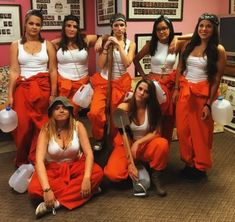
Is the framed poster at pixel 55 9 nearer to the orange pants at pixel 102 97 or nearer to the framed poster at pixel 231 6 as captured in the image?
the orange pants at pixel 102 97

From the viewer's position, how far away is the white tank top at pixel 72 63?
2.81m

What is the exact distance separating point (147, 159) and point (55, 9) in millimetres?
2558

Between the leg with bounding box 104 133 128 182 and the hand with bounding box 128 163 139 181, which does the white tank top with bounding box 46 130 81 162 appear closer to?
the leg with bounding box 104 133 128 182

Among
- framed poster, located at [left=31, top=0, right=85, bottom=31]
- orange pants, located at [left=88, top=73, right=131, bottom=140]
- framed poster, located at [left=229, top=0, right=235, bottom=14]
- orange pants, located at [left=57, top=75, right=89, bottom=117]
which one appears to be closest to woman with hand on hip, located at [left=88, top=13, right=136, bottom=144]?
orange pants, located at [left=88, top=73, right=131, bottom=140]

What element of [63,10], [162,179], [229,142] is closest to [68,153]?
[162,179]

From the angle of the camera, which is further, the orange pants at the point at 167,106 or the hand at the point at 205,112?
the orange pants at the point at 167,106

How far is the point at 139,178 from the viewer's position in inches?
96.0

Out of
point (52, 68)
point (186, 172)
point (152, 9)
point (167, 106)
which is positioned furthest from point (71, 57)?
point (152, 9)

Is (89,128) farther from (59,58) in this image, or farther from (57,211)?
(57,211)

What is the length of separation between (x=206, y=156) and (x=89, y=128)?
1716 mm

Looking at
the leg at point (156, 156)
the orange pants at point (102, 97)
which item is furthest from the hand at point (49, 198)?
the orange pants at point (102, 97)

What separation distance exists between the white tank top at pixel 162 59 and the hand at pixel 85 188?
44.4 inches

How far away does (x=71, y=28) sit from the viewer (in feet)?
9.11

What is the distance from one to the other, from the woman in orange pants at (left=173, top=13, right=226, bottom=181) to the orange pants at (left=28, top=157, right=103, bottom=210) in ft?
2.44
